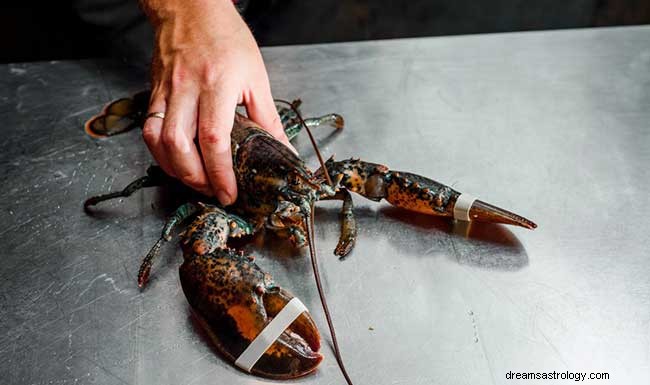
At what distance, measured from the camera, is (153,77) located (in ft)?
6.80

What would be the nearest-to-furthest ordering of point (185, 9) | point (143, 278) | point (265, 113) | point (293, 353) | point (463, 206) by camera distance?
point (293, 353), point (143, 278), point (463, 206), point (265, 113), point (185, 9)

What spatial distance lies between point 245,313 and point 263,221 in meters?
0.43

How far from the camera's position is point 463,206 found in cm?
184

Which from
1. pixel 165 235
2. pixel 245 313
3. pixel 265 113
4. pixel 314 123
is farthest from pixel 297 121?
pixel 245 313

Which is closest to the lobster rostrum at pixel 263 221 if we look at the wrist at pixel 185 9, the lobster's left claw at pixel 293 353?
the lobster's left claw at pixel 293 353

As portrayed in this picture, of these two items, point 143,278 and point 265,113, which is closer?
point 143,278

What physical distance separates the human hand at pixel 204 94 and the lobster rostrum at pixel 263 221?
9 centimetres

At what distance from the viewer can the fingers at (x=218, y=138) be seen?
1.78 meters

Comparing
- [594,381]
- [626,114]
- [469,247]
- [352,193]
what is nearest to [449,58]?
[626,114]

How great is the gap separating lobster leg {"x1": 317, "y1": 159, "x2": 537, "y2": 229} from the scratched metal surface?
55mm

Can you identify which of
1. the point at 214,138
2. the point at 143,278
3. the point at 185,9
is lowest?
the point at 143,278

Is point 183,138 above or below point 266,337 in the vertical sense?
above

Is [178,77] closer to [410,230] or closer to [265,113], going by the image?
[265,113]

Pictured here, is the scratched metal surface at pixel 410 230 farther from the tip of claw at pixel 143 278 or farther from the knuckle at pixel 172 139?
the knuckle at pixel 172 139
